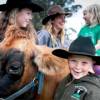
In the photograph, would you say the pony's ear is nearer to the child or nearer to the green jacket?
the child

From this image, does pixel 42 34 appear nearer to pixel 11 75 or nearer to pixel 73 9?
pixel 11 75

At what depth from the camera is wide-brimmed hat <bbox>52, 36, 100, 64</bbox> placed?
3.61m

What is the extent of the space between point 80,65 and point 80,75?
0.09 meters

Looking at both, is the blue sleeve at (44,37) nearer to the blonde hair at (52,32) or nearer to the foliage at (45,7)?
the blonde hair at (52,32)

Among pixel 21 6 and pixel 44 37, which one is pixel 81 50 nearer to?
pixel 21 6

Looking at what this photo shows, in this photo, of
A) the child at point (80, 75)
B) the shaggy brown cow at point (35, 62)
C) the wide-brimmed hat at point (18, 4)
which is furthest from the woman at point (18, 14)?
the child at point (80, 75)

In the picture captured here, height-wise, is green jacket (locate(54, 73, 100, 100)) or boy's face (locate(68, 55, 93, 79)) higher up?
boy's face (locate(68, 55, 93, 79))

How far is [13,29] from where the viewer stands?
386cm

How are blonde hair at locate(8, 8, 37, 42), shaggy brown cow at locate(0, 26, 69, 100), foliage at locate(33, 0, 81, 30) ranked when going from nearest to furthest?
shaggy brown cow at locate(0, 26, 69, 100), blonde hair at locate(8, 8, 37, 42), foliage at locate(33, 0, 81, 30)

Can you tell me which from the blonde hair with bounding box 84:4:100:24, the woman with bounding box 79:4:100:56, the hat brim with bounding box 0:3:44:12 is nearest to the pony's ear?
the hat brim with bounding box 0:3:44:12

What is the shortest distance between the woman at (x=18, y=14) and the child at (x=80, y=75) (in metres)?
0.53

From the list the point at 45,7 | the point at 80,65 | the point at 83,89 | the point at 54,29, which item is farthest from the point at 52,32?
the point at 45,7

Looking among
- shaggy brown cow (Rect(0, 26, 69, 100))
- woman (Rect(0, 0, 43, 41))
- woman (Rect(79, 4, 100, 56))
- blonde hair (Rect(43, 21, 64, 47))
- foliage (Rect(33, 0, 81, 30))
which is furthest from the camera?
foliage (Rect(33, 0, 81, 30))

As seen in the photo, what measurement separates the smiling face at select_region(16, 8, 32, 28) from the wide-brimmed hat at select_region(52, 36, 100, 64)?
512 mm
